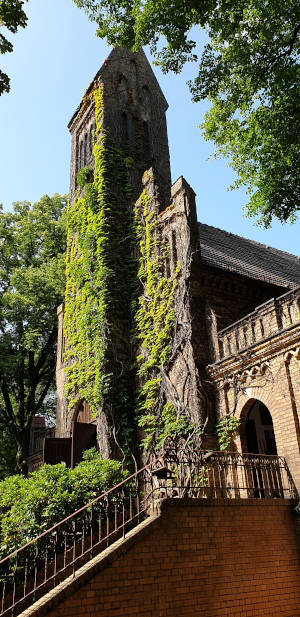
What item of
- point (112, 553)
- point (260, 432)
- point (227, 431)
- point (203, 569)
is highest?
point (260, 432)

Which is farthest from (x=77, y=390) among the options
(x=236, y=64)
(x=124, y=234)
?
(x=236, y=64)

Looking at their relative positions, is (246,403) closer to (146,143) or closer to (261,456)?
(261,456)

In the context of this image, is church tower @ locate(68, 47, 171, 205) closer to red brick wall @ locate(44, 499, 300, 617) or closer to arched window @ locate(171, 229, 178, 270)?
arched window @ locate(171, 229, 178, 270)

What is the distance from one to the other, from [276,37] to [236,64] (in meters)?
1.11

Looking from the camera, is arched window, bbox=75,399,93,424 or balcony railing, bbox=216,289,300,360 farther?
arched window, bbox=75,399,93,424

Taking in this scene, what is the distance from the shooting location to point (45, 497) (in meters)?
10.6

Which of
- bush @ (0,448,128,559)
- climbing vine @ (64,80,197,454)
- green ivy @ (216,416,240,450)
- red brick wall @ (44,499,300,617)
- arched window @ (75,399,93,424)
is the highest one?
climbing vine @ (64,80,197,454)

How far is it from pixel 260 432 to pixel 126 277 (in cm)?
670

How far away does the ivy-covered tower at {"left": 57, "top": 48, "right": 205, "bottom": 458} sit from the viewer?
1403 cm

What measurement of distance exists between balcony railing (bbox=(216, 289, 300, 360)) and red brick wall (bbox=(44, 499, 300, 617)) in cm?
373

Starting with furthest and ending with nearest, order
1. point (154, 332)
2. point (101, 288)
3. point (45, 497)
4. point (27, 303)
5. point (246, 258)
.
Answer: point (27, 303), point (246, 258), point (101, 288), point (154, 332), point (45, 497)

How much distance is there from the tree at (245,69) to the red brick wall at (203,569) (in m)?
7.97

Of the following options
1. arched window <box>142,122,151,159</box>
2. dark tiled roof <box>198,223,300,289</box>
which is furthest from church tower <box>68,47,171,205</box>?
dark tiled roof <box>198,223,300,289</box>

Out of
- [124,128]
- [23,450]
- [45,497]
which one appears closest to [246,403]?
[45,497]
